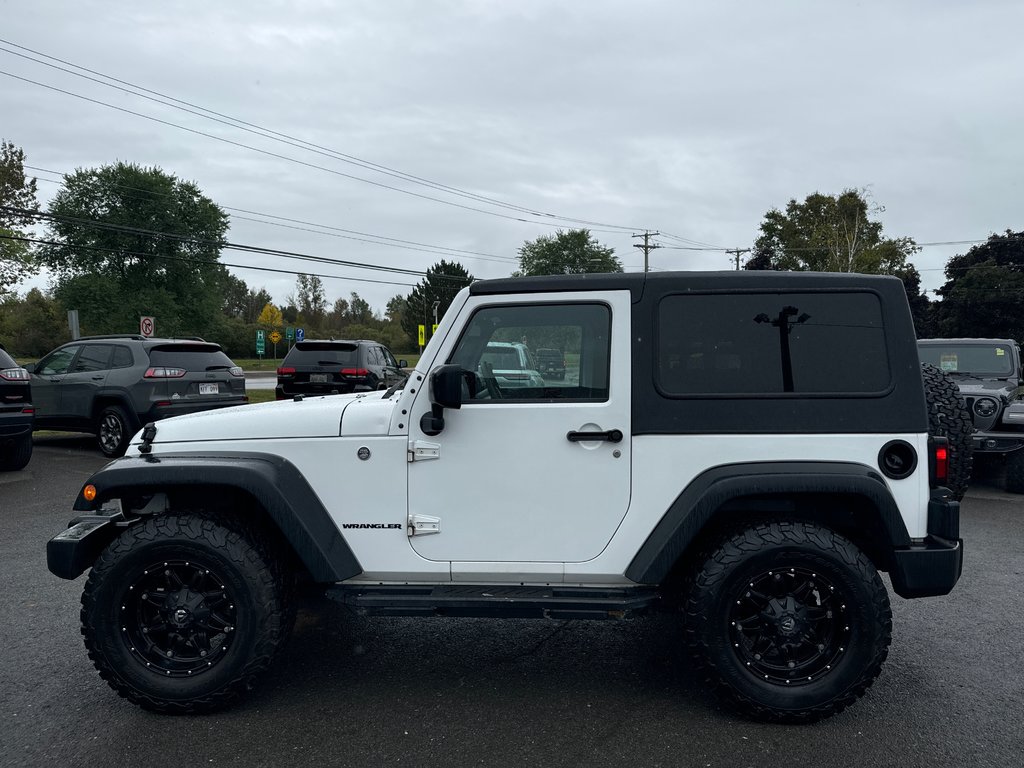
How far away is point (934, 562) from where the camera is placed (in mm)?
3283

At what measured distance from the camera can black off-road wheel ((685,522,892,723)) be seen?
324 cm

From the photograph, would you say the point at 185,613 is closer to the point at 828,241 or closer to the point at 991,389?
the point at 991,389

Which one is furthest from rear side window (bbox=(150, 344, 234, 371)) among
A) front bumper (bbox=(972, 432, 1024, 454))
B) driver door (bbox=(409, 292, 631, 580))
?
front bumper (bbox=(972, 432, 1024, 454))

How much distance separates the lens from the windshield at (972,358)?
9938mm

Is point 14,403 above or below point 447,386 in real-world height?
below

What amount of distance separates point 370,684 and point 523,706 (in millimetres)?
757

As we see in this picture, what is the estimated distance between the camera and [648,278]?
135 inches

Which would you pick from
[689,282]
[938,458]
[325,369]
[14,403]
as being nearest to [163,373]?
[14,403]

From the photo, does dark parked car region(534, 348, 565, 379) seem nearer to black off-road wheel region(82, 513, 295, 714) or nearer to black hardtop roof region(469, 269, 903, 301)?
black hardtop roof region(469, 269, 903, 301)

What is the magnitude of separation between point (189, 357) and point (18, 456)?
8.39ft

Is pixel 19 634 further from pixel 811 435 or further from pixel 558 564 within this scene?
pixel 811 435

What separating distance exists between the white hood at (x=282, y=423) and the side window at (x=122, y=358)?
333 inches

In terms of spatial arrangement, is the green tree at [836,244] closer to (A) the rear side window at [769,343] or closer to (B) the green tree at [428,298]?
(B) the green tree at [428,298]

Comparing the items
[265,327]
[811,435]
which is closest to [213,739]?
[811,435]
